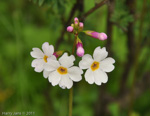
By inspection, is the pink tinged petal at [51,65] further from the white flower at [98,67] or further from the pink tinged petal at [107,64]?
the pink tinged petal at [107,64]

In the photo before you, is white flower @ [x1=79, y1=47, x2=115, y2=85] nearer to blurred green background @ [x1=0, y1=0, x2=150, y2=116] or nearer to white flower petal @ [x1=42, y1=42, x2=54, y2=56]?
white flower petal @ [x1=42, y1=42, x2=54, y2=56]

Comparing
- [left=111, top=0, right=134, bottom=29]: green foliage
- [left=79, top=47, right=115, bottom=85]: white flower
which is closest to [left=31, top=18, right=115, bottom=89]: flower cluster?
[left=79, top=47, right=115, bottom=85]: white flower

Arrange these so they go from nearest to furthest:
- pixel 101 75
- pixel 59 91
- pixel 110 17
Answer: pixel 101 75 < pixel 110 17 < pixel 59 91

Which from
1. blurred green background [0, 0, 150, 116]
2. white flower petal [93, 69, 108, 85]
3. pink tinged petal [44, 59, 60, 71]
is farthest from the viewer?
blurred green background [0, 0, 150, 116]

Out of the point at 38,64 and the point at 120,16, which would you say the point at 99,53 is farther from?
the point at 120,16

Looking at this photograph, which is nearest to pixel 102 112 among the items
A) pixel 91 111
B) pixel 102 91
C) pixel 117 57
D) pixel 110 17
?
pixel 91 111

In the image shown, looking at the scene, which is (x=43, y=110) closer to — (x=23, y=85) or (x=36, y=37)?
(x=23, y=85)

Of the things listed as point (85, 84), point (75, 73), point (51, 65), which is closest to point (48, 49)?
point (51, 65)
